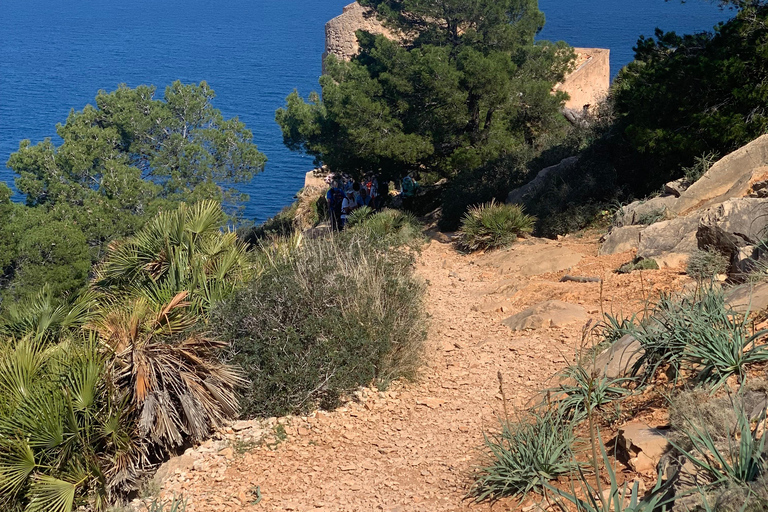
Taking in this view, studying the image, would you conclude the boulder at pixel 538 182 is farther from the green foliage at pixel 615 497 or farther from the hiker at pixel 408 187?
the green foliage at pixel 615 497

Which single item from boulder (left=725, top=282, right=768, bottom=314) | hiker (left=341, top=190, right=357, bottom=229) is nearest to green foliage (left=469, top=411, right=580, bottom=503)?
boulder (left=725, top=282, right=768, bottom=314)

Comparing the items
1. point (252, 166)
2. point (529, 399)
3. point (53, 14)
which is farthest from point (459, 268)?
point (53, 14)

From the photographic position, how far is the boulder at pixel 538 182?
15.2 metres

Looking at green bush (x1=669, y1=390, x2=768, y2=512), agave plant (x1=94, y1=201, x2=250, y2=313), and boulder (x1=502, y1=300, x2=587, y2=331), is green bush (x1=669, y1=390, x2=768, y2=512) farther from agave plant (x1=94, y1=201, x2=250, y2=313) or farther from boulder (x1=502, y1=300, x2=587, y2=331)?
agave plant (x1=94, y1=201, x2=250, y2=313)

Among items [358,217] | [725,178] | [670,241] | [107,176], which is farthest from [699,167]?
[107,176]

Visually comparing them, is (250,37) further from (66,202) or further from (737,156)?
(737,156)

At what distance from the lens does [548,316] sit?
8.03 metres

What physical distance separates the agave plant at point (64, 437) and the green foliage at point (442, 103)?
12.4 metres

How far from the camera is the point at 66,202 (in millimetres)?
23188

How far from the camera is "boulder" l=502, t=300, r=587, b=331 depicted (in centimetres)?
790

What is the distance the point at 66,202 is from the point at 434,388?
1947cm

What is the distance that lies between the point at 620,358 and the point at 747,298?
42.8 inches

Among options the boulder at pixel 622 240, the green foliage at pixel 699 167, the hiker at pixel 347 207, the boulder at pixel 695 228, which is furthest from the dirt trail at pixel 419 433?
the hiker at pixel 347 207

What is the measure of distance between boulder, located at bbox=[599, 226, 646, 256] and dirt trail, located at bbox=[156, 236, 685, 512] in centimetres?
157
